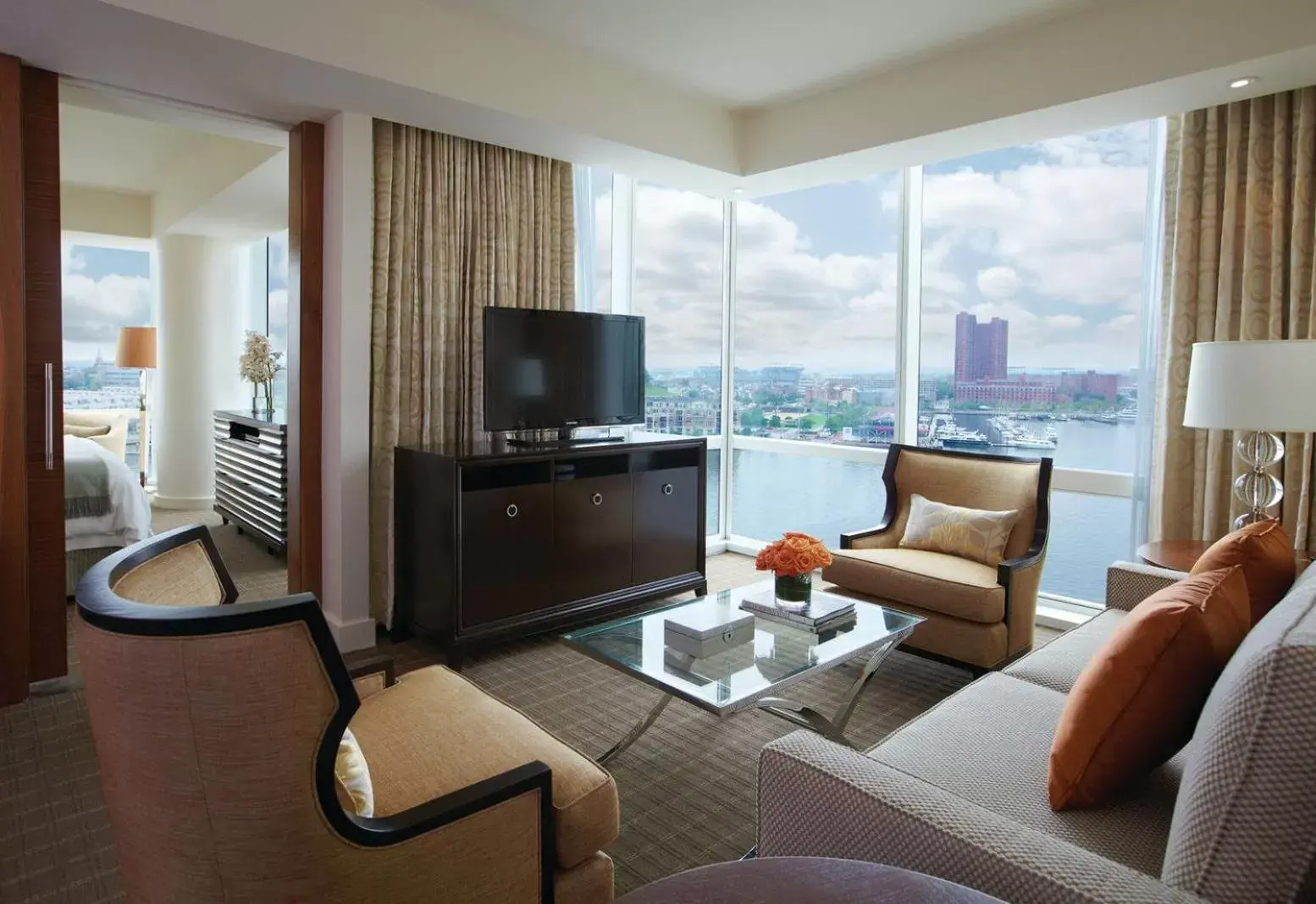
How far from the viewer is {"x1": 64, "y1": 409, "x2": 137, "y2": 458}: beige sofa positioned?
6250mm

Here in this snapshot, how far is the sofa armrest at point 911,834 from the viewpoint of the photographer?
1.05 metres

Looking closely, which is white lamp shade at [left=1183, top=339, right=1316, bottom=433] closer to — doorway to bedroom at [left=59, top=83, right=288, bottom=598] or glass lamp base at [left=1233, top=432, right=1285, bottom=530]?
glass lamp base at [left=1233, top=432, right=1285, bottom=530]

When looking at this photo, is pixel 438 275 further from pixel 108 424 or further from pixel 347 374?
pixel 108 424

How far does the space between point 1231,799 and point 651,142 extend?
371 cm

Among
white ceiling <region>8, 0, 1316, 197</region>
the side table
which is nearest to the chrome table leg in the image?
the side table

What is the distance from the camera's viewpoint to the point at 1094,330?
3934mm

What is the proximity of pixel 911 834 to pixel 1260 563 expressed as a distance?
131cm

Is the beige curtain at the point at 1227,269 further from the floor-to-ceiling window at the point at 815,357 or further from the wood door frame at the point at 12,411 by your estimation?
the wood door frame at the point at 12,411

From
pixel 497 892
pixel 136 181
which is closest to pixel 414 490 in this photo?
pixel 497 892

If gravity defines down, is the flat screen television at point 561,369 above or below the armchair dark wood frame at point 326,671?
above

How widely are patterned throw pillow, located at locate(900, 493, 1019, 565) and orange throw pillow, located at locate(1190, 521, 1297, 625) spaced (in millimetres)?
1411

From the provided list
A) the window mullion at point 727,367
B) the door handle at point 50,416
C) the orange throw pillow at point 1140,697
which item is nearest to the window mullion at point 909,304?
the window mullion at point 727,367

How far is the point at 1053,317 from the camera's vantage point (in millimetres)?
4051

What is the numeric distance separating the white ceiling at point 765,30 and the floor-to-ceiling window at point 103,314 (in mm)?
5340
